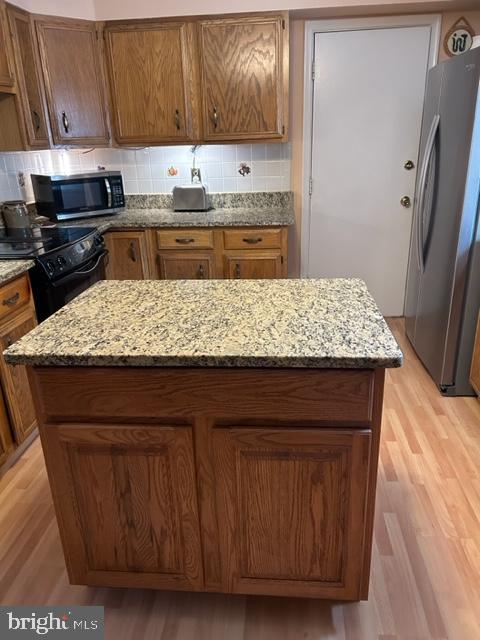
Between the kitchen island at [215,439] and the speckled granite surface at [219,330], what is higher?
the speckled granite surface at [219,330]

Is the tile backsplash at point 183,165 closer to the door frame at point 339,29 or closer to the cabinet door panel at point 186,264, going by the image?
the door frame at point 339,29

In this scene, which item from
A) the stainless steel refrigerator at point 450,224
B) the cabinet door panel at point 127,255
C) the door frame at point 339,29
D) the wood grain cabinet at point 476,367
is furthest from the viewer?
the cabinet door panel at point 127,255

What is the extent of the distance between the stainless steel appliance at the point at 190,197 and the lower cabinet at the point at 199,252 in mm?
408

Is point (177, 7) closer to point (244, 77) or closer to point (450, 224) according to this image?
point (244, 77)

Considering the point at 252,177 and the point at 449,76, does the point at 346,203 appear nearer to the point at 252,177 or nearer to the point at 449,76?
the point at 252,177

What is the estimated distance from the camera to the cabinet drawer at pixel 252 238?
3.17 meters

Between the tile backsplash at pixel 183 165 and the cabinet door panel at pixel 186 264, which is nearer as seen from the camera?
the cabinet door panel at pixel 186 264

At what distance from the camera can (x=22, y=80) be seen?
9.12 feet

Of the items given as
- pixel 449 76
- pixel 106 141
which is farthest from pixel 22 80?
pixel 449 76

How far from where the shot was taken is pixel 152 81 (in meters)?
3.12

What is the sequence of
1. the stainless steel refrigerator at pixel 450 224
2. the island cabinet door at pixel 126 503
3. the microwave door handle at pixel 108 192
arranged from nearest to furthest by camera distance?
1. the island cabinet door at pixel 126 503
2. the stainless steel refrigerator at pixel 450 224
3. the microwave door handle at pixel 108 192

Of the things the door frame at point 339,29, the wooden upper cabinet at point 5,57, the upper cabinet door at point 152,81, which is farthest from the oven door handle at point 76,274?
the door frame at point 339,29

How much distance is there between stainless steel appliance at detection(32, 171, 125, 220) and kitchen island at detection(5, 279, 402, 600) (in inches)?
78.6

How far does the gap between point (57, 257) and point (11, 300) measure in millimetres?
410
